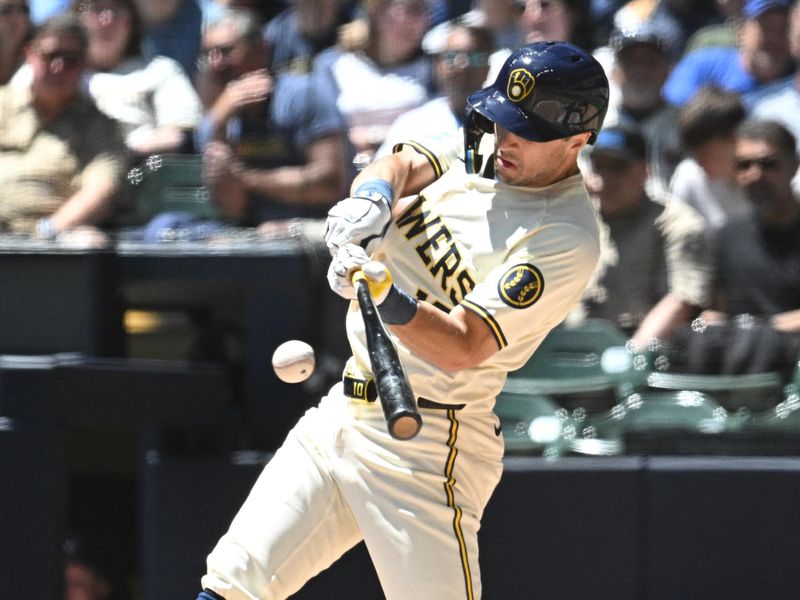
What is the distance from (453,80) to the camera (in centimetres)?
484

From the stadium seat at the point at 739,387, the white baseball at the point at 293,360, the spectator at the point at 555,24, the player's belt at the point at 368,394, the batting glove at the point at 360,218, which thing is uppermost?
the spectator at the point at 555,24

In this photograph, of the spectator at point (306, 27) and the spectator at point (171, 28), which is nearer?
the spectator at point (171, 28)

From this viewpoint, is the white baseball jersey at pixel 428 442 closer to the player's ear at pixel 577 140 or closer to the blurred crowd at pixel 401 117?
the player's ear at pixel 577 140

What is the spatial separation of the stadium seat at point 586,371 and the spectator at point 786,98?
3.40 feet

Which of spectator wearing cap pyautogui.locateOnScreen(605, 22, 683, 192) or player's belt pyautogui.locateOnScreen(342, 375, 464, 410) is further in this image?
spectator wearing cap pyautogui.locateOnScreen(605, 22, 683, 192)

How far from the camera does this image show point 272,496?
2.94 metres

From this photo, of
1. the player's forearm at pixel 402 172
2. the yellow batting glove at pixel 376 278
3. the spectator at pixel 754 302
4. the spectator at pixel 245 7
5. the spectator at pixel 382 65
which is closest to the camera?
the yellow batting glove at pixel 376 278

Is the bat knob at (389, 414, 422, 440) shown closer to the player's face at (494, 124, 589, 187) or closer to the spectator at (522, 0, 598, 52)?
the player's face at (494, 124, 589, 187)

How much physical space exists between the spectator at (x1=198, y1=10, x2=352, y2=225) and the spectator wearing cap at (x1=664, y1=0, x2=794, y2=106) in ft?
4.34

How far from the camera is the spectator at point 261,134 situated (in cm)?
457

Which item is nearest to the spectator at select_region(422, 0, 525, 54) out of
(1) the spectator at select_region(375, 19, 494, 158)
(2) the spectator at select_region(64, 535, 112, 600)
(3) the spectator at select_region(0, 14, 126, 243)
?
(1) the spectator at select_region(375, 19, 494, 158)

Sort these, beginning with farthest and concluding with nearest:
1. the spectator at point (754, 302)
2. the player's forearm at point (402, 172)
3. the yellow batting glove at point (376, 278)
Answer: the spectator at point (754, 302) < the player's forearm at point (402, 172) < the yellow batting glove at point (376, 278)

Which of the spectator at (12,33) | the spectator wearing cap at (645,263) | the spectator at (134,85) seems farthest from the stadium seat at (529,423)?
the spectator at (12,33)

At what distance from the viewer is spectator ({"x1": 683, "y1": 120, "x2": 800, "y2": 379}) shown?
412 centimetres
